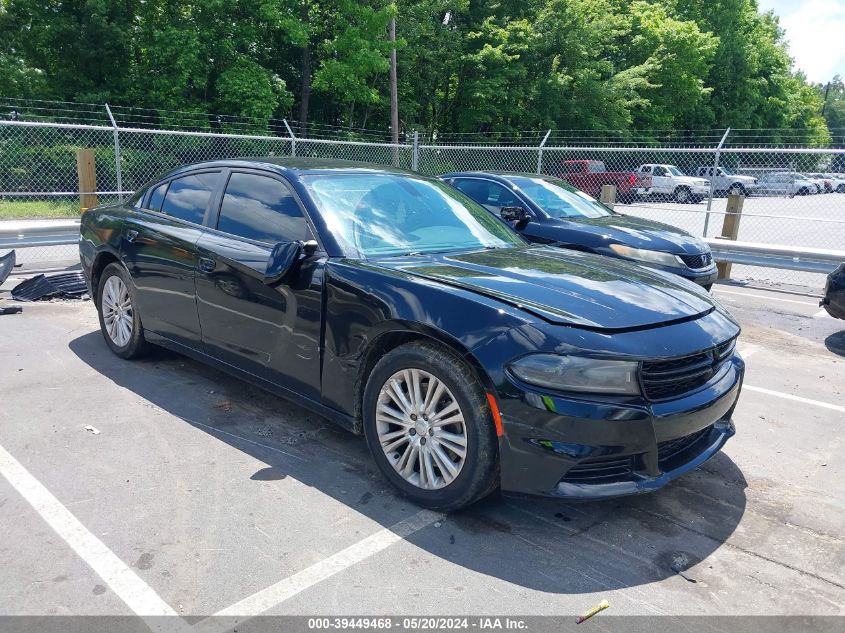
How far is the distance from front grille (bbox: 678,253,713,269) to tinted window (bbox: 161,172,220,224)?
5.04m

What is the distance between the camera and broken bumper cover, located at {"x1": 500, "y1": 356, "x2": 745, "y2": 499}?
2.76 m

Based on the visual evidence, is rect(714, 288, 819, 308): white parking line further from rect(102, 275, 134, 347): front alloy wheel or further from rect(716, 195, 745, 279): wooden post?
rect(102, 275, 134, 347): front alloy wheel

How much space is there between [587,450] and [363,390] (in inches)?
47.0

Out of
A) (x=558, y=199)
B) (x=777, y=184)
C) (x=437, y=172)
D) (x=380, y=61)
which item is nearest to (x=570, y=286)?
(x=558, y=199)

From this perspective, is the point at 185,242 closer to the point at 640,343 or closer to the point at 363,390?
the point at 363,390

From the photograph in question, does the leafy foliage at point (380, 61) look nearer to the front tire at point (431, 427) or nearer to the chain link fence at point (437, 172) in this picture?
the chain link fence at point (437, 172)

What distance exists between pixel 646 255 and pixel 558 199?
1.45 meters

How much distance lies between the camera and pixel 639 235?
24.5ft

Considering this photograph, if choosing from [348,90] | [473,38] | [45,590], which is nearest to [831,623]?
[45,590]

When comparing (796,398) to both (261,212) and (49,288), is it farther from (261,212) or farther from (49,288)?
(49,288)

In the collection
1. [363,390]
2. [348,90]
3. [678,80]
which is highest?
[678,80]

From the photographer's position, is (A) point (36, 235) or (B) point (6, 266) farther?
(A) point (36, 235)

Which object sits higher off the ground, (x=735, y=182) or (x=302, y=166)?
(x=302, y=166)

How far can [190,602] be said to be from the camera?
2525 millimetres
